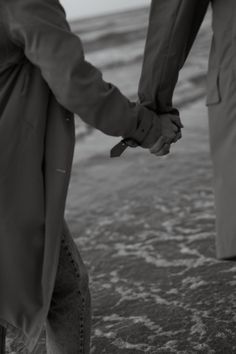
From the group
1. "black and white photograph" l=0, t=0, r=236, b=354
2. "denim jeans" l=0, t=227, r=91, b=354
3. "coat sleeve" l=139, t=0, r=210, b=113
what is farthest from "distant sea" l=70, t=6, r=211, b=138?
"denim jeans" l=0, t=227, r=91, b=354

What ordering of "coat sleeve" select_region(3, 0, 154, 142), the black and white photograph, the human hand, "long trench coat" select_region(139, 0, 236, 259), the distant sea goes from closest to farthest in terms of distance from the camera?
"coat sleeve" select_region(3, 0, 154, 142) < the black and white photograph < "long trench coat" select_region(139, 0, 236, 259) < the human hand < the distant sea

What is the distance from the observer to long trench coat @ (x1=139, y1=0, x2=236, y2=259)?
239 cm

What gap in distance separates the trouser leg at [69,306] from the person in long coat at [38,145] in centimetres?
13

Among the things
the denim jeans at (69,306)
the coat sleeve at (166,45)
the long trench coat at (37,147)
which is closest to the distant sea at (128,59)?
the coat sleeve at (166,45)

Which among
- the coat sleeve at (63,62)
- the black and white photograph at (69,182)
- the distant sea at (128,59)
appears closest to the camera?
the coat sleeve at (63,62)

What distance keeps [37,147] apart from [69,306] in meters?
0.64

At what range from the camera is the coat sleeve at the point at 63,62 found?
204 cm

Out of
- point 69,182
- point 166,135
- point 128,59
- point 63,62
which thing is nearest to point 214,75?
point 166,135

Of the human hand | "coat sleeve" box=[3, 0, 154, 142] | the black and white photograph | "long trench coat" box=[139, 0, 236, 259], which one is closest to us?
"coat sleeve" box=[3, 0, 154, 142]

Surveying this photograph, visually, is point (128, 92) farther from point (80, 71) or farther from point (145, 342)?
point (80, 71)

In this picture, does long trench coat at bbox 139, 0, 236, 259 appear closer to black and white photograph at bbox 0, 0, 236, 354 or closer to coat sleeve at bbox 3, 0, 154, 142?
black and white photograph at bbox 0, 0, 236, 354

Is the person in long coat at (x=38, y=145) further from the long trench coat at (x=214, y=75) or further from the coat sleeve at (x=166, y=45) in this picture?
the coat sleeve at (x=166, y=45)

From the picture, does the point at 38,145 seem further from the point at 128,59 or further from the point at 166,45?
the point at 128,59

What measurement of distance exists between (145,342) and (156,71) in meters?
1.34
